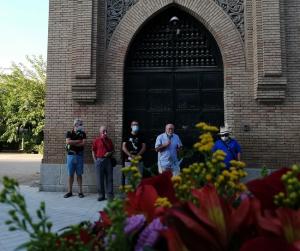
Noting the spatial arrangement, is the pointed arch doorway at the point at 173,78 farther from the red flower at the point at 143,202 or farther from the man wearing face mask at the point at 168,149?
the red flower at the point at 143,202

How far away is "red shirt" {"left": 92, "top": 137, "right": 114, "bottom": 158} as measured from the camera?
1003 cm

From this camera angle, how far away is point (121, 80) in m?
10.9

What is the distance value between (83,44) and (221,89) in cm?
394

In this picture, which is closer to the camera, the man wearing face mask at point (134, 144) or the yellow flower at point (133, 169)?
the yellow flower at point (133, 169)

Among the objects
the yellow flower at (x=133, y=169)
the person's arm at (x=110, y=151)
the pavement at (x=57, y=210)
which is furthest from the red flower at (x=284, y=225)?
the person's arm at (x=110, y=151)

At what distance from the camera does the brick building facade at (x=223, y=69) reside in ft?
33.4

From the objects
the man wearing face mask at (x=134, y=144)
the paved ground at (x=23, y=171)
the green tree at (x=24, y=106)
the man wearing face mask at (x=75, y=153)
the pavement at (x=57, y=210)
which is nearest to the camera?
the pavement at (x=57, y=210)

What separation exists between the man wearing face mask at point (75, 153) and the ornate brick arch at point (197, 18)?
41.6 inches

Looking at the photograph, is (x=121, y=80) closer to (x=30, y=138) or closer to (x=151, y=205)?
Answer: (x=151, y=205)

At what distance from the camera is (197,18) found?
11055mm

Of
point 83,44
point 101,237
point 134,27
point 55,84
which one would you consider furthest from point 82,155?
point 101,237

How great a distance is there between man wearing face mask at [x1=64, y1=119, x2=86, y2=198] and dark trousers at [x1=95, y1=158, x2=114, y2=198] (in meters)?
0.48

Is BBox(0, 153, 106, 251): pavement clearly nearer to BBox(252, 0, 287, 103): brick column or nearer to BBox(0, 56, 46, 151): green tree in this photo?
BBox(252, 0, 287, 103): brick column

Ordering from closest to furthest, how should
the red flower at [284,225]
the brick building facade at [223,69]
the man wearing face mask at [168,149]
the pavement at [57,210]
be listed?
the red flower at [284,225]
the pavement at [57,210]
the man wearing face mask at [168,149]
the brick building facade at [223,69]
